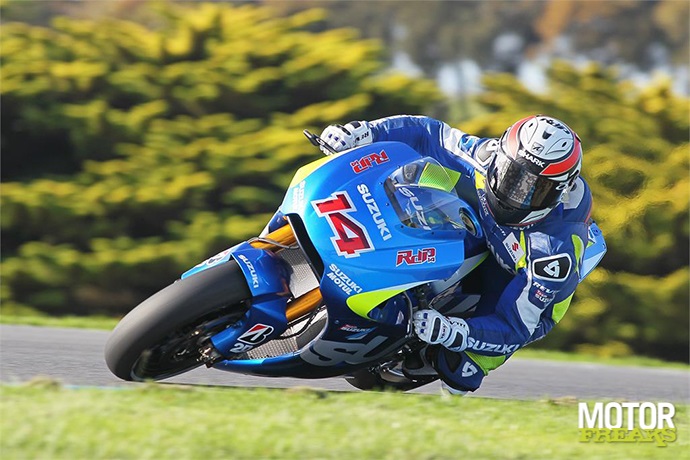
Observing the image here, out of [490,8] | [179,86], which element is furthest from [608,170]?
[490,8]

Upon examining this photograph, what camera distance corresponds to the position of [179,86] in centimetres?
1025

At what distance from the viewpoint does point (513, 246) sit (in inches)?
183

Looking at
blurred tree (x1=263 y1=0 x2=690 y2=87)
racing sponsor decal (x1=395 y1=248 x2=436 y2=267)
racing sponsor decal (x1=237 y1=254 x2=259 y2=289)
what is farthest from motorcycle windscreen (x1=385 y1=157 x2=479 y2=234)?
blurred tree (x1=263 y1=0 x2=690 y2=87)

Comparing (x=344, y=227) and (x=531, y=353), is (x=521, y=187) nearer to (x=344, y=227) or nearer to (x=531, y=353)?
(x=344, y=227)

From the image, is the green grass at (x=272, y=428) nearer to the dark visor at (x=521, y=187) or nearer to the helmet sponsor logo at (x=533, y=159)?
the dark visor at (x=521, y=187)

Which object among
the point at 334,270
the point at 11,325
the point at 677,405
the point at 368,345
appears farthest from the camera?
the point at 11,325

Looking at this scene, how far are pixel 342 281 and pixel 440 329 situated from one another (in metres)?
0.57

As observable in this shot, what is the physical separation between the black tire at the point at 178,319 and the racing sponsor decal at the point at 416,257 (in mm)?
626

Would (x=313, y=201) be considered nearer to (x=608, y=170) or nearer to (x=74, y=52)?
(x=608, y=170)

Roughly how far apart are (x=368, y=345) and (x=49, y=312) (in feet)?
18.4

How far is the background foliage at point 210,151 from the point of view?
9.41 meters

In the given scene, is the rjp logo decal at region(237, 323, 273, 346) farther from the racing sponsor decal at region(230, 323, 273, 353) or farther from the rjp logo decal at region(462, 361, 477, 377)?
the rjp logo decal at region(462, 361, 477, 377)

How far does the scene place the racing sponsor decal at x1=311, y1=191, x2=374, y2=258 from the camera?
4066 millimetres

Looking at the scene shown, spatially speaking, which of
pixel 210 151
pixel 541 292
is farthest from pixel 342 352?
pixel 210 151
